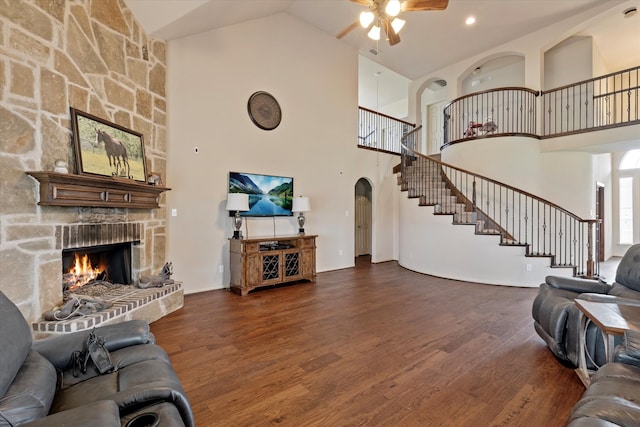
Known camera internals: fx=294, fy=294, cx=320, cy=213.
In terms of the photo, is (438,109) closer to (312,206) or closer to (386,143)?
(386,143)

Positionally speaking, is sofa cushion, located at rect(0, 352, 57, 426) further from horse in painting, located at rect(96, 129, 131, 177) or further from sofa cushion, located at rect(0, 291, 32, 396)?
horse in painting, located at rect(96, 129, 131, 177)

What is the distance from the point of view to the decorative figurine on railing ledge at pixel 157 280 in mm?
3551

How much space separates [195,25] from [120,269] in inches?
136

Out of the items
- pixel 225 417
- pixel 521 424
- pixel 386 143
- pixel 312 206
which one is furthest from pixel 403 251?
pixel 225 417

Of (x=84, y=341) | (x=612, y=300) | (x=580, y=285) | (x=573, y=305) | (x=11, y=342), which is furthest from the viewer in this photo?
(x=580, y=285)

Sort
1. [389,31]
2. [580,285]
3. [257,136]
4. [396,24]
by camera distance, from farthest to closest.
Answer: [257,136] < [389,31] < [396,24] < [580,285]

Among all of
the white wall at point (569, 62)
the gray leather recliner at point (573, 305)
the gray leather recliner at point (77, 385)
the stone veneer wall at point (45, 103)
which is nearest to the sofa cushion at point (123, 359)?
the gray leather recliner at point (77, 385)

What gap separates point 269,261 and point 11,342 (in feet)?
11.7

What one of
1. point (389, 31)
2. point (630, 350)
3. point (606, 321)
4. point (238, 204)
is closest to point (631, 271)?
point (606, 321)

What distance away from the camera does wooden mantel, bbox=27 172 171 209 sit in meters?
2.54

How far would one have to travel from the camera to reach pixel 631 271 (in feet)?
8.70

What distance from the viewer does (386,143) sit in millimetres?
9258

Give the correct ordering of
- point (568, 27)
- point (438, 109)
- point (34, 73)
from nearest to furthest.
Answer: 1. point (34, 73)
2. point (568, 27)
3. point (438, 109)

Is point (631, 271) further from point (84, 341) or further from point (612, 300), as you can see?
point (84, 341)
